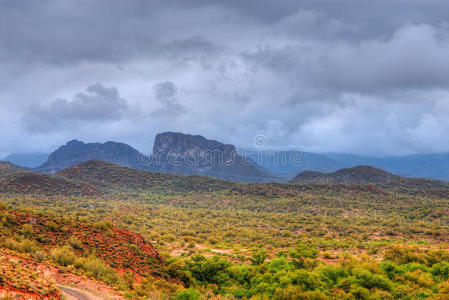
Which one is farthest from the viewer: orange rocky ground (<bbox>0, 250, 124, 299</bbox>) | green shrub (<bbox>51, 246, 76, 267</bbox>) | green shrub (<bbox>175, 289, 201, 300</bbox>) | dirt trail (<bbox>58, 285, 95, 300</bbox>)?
green shrub (<bbox>51, 246, 76, 267</bbox>)

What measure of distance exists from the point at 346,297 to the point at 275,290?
14.1ft

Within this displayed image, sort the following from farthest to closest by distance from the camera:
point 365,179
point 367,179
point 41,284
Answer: point 365,179 < point 367,179 < point 41,284

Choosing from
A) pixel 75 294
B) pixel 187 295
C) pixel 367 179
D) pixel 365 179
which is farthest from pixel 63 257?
pixel 365 179

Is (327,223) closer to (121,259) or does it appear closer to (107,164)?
(121,259)

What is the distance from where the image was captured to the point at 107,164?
136 meters

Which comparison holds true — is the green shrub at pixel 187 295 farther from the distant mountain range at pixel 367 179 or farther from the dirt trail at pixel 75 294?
the distant mountain range at pixel 367 179

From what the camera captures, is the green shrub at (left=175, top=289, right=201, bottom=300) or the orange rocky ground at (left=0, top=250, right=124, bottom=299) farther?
the green shrub at (left=175, top=289, right=201, bottom=300)

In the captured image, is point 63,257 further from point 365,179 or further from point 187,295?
point 365,179

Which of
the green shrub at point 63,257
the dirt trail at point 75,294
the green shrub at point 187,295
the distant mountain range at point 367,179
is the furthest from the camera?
the distant mountain range at point 367,179

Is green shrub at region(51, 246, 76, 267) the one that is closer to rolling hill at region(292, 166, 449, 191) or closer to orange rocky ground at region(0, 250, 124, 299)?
orange rocky ground at region(0, 250, 124, 299)

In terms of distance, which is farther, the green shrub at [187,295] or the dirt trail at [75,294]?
the green shrub at [187,295]

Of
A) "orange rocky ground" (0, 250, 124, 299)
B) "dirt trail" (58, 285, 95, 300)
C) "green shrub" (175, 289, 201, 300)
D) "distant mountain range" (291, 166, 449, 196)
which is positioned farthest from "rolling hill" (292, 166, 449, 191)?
"dirt trail" (58, 285, 95, 300)

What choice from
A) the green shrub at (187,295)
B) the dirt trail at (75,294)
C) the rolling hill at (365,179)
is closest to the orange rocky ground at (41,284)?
the dirt trail at (75,294)

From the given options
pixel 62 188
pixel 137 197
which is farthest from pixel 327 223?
pixel 62 188
